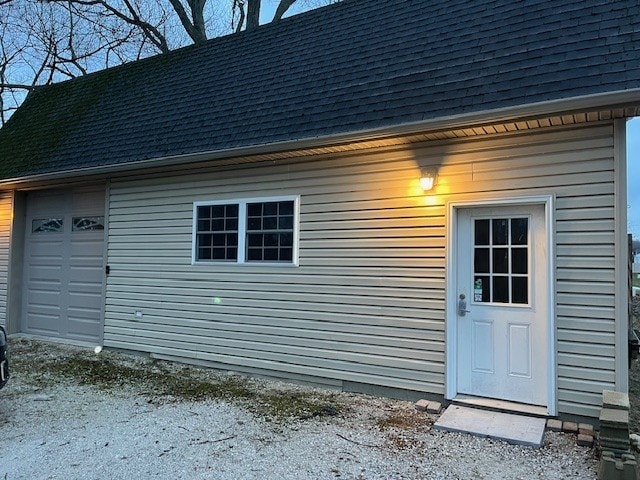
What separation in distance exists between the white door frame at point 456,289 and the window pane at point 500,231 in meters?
0.17

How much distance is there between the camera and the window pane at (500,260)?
4.45 meters

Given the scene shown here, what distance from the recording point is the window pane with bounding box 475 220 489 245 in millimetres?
4570

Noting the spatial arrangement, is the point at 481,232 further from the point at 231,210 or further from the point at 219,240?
the point at 219,240

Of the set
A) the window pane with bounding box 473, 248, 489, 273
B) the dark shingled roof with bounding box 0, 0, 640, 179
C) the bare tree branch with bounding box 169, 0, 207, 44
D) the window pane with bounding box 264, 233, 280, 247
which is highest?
the bare tree branch with bounding box 169, 0, 207, 44

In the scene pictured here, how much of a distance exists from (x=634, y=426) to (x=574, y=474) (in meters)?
1.36

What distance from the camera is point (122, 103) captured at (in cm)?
809

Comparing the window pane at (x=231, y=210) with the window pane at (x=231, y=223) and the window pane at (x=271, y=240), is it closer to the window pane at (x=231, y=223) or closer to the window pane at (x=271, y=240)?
the window pane at (x=231, y=223)

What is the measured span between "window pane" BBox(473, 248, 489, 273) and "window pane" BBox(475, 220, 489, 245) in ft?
0.25

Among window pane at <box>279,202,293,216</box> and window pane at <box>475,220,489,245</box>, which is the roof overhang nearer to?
window pane at <box>279,202,293,216</box>

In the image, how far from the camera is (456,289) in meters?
4.65

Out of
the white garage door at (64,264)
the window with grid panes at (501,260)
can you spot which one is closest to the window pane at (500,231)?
the window with grid panes at (501,260)

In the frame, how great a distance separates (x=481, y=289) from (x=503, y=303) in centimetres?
24

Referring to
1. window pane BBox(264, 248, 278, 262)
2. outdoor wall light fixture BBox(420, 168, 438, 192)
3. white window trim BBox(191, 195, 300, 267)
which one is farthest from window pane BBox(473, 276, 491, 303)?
window pane BBox(264, 248, 278, 262)

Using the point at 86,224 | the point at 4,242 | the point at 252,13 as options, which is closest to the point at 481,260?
Answer: the point at 86,224
